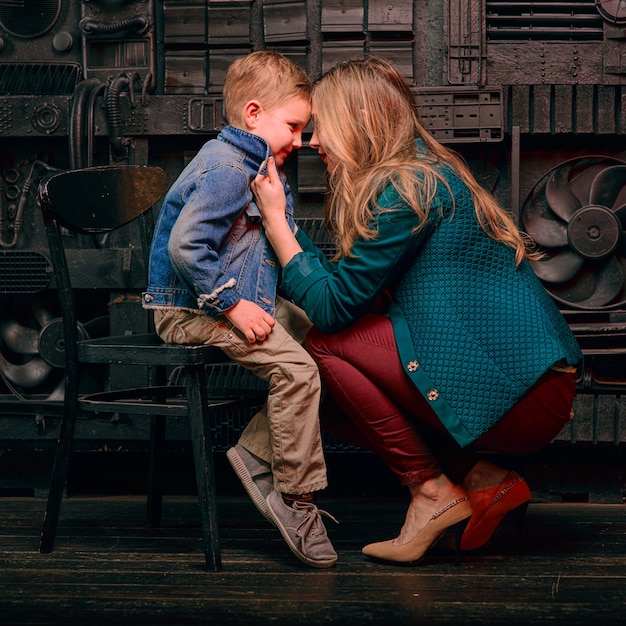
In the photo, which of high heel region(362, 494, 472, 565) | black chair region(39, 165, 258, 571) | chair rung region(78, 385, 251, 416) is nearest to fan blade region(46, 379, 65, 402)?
chair rung region(78, 385, 251, 416)

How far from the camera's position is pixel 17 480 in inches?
155

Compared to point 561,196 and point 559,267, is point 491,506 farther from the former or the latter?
point 561,196

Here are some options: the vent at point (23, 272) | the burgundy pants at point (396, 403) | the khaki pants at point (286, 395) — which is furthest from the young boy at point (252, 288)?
the vent at point (23, 272)

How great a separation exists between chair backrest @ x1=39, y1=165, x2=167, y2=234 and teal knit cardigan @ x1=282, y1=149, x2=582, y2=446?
557mm

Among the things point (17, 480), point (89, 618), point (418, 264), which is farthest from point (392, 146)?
point (17, 480)

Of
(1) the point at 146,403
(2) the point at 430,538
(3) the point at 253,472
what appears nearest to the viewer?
(2) the point at 430,538

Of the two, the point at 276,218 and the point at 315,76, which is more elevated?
the point at 315,76

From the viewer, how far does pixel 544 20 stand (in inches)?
143

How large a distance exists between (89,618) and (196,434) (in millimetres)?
596

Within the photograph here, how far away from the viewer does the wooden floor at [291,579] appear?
2.06 metres

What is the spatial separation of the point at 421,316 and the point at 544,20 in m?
1.81

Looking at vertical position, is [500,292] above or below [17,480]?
above

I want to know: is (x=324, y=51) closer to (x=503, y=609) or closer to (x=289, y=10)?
(x=289, y=10)

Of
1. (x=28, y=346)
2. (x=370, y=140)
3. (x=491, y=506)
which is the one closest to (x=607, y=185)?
(x=370, y=140)
